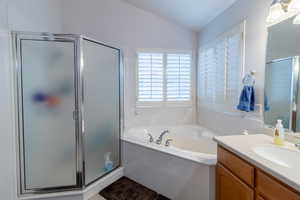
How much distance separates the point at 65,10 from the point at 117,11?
0.86 metres

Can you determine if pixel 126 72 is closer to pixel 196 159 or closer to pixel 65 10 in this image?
pixel 65 10

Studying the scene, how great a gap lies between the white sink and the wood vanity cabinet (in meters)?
0.18

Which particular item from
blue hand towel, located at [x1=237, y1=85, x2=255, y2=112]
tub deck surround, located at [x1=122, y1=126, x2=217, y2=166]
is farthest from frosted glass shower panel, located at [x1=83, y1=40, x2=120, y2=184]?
blue hand towel, located at [x1=237, y1=85, x2=255, y2=112]

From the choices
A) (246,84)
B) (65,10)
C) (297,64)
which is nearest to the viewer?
(297,64)

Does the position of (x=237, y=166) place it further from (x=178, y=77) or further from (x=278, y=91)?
(x=178, y=77)

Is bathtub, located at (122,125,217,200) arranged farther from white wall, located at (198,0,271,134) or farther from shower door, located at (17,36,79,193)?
shower door, located at (17,36,79,193)

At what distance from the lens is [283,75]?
1.45m

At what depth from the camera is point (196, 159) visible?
1.71m

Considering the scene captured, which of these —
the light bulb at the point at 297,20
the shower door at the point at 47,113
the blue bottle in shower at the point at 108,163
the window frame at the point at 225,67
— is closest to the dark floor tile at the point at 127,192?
the blue bottle in shower at the point at 108,163

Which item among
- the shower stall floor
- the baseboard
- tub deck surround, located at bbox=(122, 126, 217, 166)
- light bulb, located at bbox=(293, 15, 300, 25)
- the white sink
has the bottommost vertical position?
the shower stall floor

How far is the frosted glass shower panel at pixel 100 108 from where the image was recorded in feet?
6.77

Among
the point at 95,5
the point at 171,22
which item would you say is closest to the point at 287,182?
the point at 171,22

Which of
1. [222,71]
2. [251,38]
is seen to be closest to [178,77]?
[222,71]

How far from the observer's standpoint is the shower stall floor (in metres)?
2.03
